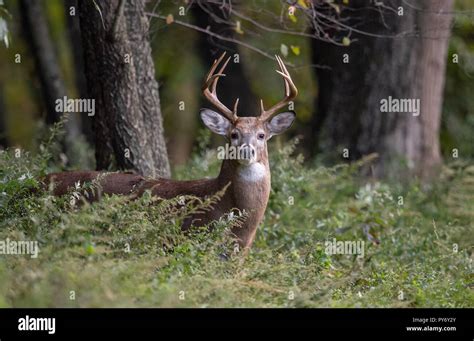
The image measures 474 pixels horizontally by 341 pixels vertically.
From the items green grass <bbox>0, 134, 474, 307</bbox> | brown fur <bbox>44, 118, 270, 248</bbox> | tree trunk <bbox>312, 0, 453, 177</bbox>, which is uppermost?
tree trunk <bbox>312, 0, 453, 177</bbox>

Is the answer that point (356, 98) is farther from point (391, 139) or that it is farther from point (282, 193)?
point (282, 193)

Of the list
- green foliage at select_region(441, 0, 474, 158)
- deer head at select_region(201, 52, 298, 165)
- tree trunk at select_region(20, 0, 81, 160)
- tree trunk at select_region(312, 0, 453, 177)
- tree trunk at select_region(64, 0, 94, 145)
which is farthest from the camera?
green foliage at select_region(441, 0, 474, 158)

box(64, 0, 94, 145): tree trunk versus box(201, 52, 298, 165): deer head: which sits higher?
box(64, 0, 94, 145): tree trunk

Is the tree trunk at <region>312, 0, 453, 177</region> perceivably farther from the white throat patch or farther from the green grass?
the white throat patch

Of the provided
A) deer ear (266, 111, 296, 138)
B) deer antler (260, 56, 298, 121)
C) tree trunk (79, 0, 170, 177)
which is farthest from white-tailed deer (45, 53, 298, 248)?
tree trunk (79, 0, 170, 177)

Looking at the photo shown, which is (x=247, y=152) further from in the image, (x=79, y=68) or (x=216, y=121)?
(x=79, y=68)

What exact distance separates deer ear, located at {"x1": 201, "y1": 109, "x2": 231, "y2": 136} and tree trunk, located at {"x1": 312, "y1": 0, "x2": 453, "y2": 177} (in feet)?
13.8

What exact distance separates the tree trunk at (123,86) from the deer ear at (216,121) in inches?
32.5

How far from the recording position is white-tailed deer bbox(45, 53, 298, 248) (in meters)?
9.30

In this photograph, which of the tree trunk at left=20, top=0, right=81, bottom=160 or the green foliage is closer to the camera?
the tree trunk at left=20, top=0, right=81, bottom=160

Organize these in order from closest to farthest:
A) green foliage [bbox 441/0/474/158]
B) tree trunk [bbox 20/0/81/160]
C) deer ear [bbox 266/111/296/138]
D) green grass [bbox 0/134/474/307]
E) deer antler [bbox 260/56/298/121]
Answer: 1. green grass [bbox 0/134/474/307]
2. deer antler [bbox 260/56/298/121]
3. deer ear [bbox 266/111/296/138]
4. tree trunk [bbox 20/0/81/160]
5. green foliage [bbox 441/0/474/158]

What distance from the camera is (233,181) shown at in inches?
370
